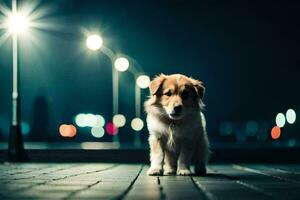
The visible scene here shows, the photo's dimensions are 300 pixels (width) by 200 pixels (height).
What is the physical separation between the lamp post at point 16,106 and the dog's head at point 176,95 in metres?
9.28

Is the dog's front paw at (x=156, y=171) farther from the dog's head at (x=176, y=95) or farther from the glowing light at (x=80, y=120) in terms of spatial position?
the glowing light at (x=80, y=120)

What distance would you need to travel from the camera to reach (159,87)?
12172 millimetres

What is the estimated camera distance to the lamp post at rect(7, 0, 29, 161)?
20984 mm

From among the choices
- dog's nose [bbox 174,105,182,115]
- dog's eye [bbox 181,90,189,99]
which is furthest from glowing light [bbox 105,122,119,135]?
dog's nose [bbox 174,105,182,115]

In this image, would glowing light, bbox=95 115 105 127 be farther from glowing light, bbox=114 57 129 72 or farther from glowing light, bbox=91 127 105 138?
glowing light, bbox=114 57 129 72

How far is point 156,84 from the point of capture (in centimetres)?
1220

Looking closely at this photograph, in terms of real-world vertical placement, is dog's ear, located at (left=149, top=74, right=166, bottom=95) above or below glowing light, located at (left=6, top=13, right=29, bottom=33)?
below

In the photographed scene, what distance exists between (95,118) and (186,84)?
12141 centimetres

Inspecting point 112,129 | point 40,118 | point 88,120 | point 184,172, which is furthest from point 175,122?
point 88,120

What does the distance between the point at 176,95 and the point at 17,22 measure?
497 inches

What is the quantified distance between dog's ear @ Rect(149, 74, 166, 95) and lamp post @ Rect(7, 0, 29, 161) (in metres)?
9.15

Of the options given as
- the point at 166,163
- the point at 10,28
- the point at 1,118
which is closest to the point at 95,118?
the point at 1,118

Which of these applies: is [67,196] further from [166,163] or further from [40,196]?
[166,163]

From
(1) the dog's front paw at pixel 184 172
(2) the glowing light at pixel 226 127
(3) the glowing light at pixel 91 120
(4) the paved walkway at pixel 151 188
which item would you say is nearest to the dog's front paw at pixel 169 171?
(1) the dog's front paw at pixel 184 172
